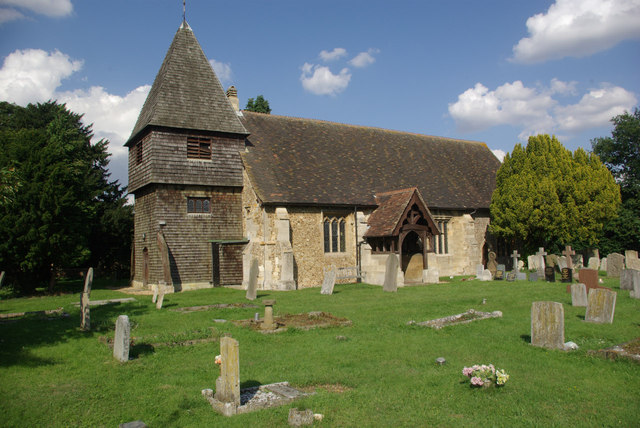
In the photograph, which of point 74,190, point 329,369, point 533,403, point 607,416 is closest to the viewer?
point 607,416

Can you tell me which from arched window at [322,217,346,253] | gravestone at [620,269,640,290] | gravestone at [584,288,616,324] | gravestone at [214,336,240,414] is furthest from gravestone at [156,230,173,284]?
gravestone at [620,269,640,290]

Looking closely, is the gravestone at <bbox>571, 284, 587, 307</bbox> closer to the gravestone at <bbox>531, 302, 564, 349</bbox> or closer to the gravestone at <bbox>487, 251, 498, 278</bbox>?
the gravestone at <bbox>531, 302, 564, 349</bbox>

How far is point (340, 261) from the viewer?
79.3ft

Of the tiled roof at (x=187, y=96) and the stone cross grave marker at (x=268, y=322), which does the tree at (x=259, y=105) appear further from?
the stone cross grave marker at (x=268, y=322)

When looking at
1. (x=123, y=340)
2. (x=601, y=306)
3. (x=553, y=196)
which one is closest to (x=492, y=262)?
(x=553, y=196)

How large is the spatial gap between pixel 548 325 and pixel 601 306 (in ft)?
10.3

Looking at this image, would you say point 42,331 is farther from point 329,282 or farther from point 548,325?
point 548,325

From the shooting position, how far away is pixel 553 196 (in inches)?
998

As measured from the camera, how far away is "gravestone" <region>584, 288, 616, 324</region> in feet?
36.7

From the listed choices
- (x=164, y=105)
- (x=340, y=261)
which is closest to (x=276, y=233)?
(x=340, y=261)

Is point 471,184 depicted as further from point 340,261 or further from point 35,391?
point 35,391

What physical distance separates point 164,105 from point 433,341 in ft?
60.4

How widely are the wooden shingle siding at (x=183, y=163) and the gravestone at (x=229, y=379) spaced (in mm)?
16957

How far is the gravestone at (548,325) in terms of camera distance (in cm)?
909
